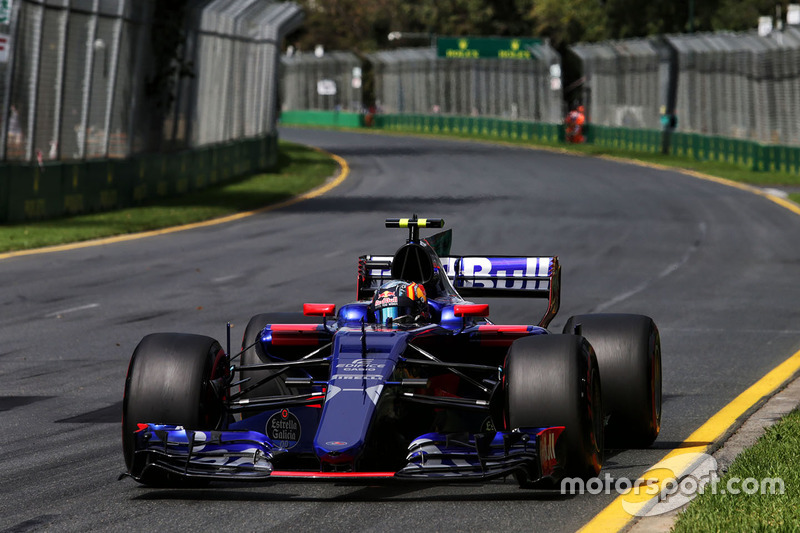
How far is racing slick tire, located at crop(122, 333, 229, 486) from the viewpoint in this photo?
7129 mm

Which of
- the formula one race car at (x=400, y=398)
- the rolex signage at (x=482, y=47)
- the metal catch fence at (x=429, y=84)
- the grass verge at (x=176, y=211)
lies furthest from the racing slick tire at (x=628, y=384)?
the rolex signage at (x=482, y=47)

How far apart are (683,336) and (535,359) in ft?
21.0

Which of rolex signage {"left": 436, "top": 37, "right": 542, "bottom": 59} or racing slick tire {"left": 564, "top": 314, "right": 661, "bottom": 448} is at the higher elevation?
rolex signage {"left": 436, "top": 37, "right": 542, "bottom": 59}

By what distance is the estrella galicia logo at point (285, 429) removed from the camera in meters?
7.21

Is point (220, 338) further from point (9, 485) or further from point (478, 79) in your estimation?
point (478, 79)

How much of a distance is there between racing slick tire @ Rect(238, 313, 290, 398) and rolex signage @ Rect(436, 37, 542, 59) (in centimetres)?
6583

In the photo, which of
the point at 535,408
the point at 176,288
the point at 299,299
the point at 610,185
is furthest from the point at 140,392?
the point at 610,185

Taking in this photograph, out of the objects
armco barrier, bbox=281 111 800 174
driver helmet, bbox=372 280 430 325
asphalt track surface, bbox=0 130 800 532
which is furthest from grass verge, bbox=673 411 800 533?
armco barrier, bbox=281 111 800 174

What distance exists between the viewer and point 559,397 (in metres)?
6.92

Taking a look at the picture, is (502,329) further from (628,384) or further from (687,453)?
(687,453)

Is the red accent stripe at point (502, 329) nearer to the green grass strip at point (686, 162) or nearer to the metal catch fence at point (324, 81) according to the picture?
the green grass strip at point (686, 162)

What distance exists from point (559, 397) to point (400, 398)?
80cm

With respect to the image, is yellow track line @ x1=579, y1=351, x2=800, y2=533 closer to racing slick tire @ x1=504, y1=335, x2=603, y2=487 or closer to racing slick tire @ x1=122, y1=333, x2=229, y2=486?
racing slick tire @ x1=504, y1=335, x2=603, y2=487

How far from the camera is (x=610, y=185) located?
36.5 metres
